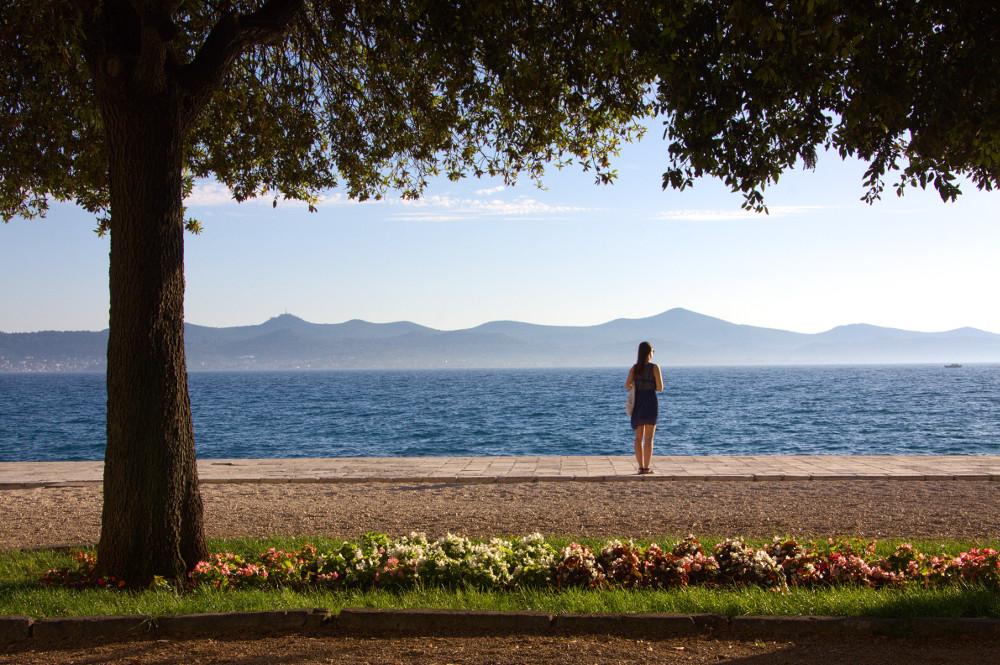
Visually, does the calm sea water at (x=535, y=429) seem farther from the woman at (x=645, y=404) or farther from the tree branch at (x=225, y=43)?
the tree branch at (x=225, y=43)

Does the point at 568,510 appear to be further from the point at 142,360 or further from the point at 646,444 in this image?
the point at 142,360

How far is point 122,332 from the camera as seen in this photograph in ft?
18.9

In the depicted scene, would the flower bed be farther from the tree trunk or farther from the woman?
the woman

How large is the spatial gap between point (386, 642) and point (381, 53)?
6.88 metres

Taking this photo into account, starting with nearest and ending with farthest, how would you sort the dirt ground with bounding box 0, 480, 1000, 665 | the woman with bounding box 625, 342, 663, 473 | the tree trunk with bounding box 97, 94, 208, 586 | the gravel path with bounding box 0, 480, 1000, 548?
the dirt ground with bounding box 0, 480, 1000, 665, the tree trunk with bounding box 97, 94, 208, 586, the gravel path with bounding box 0, 480, 1000, 548, the woman with bounding box 625, 342, 663, 473

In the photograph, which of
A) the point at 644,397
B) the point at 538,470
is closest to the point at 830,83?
the point at 644,397

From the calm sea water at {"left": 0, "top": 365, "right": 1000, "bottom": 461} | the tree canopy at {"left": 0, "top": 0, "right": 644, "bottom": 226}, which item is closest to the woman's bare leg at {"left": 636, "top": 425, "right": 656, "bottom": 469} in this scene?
the tree canopy at {"left": 0, "top": 0, "right": 644, "bottom": 226}

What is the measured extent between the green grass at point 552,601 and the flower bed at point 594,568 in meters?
0.17

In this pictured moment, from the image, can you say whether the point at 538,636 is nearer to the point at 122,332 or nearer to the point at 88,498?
the point at 122,332

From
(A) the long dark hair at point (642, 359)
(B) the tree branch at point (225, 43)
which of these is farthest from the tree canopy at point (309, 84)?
(A) the long dark hair at point (642, 359)

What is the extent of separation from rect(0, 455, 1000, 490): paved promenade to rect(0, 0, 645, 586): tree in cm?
413

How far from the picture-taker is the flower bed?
216 inches

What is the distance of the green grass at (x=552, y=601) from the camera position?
489 cm

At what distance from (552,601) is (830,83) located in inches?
164
